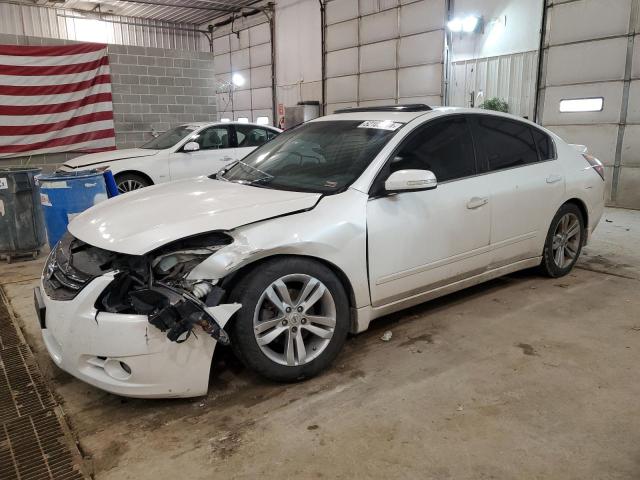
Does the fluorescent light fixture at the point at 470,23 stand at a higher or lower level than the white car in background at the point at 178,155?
higher

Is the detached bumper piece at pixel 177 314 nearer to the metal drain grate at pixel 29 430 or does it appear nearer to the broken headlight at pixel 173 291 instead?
the broken headlight at pixel 173 291

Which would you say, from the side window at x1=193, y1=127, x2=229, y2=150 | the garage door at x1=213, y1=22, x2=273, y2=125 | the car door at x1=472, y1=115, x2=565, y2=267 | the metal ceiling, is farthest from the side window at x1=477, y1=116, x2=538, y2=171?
the metal ceiling

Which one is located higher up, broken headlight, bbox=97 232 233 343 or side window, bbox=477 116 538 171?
side window, bbox=477 116 538 171

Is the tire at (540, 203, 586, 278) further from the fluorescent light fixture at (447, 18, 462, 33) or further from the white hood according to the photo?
the fluorescent light fixture at (447, 18, 462, 33)

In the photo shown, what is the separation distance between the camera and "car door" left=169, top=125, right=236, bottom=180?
7.64 metres

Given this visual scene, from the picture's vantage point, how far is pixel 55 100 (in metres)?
9.38

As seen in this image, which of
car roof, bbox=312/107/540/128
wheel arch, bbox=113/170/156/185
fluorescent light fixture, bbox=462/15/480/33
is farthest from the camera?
fluorescent light fixture, bbox=462/15/480/33

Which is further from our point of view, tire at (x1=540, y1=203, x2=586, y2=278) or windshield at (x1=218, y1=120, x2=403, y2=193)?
tire at (x1=540, y1=203, x2=586, y2=278)

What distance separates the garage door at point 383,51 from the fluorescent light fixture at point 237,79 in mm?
5024

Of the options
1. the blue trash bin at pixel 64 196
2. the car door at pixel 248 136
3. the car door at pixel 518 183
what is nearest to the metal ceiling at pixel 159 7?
the car door at pixel 248 136

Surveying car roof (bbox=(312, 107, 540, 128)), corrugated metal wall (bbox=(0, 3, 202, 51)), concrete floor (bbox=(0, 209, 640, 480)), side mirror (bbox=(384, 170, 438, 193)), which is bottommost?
concrete floor (bbox=(0, 209, 640, 480))

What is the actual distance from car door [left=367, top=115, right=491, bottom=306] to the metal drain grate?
1771 mm

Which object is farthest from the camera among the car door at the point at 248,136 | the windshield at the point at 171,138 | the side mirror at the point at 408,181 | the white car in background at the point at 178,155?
the car door at the point at 248,136

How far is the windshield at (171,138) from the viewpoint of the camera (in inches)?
308
